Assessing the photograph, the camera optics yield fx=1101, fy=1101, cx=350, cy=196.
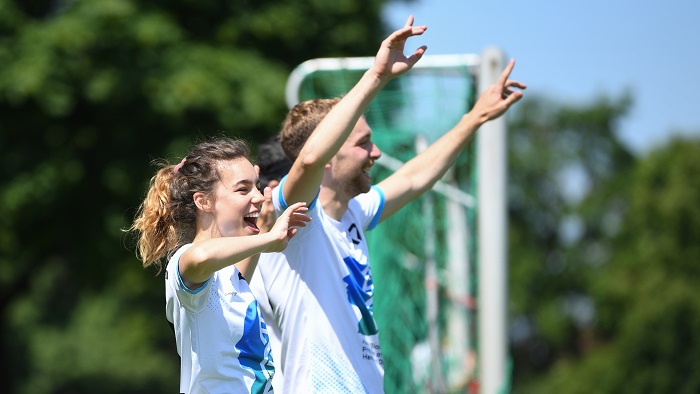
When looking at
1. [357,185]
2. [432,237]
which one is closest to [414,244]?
[432,237]

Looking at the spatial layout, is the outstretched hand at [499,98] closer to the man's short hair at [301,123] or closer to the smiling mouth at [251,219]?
the man's short hair at [301,123]

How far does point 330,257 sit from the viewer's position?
12.2ft

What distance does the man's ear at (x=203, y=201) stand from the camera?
3.32 m

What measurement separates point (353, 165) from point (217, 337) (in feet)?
2.94

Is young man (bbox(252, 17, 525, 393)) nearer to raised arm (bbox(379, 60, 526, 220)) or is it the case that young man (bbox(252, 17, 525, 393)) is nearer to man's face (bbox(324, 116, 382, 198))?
man's face (bbox(324, 116, 382, 198))

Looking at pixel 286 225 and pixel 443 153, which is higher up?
pixel 443 153

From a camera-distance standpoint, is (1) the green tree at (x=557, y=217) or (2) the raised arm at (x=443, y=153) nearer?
(2) the raised arm at (x=443, y=153)

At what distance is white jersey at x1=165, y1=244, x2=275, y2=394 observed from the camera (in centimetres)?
319

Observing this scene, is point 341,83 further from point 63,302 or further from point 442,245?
point 63,302

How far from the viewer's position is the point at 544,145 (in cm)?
4619

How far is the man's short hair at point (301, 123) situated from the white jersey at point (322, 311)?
0.28 metres

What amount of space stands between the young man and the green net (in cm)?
300

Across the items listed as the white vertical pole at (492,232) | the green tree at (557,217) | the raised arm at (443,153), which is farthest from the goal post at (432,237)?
the green tree at (557,217)

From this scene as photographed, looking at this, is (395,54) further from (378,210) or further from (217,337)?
(217,337)
